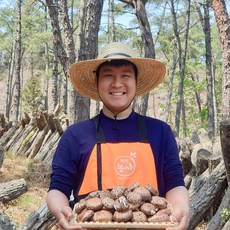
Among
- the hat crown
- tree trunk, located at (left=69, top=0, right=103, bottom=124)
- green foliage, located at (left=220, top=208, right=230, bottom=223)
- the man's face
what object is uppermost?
tree trunk, located at (left=69, top=0, right=103, bottom=124)

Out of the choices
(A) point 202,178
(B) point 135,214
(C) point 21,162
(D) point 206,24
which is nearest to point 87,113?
(A) point 202,178

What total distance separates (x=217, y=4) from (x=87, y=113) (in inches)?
208

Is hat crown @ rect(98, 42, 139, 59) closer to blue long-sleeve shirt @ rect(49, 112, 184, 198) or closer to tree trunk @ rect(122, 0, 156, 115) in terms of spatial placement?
blue long-sleeve shirt @ rect(49, 112, 184, 198)

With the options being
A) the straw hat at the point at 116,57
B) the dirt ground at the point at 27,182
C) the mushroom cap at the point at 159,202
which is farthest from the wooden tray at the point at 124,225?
the dirt ground at the point at 27,182

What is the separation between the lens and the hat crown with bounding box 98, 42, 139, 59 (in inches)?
92.5

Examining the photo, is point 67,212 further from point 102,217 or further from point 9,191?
point 9,191

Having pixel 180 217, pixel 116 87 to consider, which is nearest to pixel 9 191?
pixel 116 87

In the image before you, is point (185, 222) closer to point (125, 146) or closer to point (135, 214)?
point (135, 214)

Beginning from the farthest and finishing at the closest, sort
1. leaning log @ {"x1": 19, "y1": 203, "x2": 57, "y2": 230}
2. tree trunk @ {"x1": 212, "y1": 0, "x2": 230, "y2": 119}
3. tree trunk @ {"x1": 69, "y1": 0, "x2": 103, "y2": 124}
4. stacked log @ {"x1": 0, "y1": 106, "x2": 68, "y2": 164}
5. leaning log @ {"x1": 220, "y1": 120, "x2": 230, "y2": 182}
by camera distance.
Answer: stacked log @ {"x1": 0, "y1": 106, "x2": 68, "y2": 164} → tree trunk @ {"x1": 212, "y1": 0, "x2": 230, "y2": 119} → tree trunk @ {"x1": 69, "y1": 0, "x2": 103, "y2": 124} → leaning log @ {"x1": 19, "y1": 203, "x2": 57, "y2": 230} → leaning log @ {"x1": 220, "y1": 120, "x2": 230, "y2": 182}

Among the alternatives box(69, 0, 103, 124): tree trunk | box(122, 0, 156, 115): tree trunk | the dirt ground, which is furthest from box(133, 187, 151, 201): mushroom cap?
box(122, 0, 156, 115): tree trunk

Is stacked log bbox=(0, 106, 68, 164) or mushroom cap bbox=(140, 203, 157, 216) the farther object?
stacked log bbox=(0, 106, 68, 164)

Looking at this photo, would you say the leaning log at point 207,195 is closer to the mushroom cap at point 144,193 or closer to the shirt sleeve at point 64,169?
the shirt sleeve at point 64,169

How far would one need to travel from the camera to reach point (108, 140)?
224 cm

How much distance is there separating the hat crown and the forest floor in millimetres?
3641
